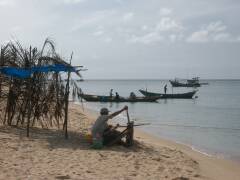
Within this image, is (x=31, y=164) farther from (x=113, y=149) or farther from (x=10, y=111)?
(x=10, y=111)

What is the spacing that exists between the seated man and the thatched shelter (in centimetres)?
113

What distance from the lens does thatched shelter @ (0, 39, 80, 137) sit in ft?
36.0

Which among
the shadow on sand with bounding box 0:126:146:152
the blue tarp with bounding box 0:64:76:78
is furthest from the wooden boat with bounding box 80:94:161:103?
the blue tarp with bounding box 0:64:76:78

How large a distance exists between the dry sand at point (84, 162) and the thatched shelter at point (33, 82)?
78cm

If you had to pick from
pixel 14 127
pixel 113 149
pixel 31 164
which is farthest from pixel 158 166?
pixel 14 127

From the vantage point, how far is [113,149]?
1012 cm

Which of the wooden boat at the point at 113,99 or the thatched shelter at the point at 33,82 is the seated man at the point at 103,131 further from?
the wooden boat at the point at 113,99

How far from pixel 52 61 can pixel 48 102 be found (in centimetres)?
145

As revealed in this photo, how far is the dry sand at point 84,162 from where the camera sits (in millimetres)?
7398

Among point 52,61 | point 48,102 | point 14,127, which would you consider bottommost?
point 14,127

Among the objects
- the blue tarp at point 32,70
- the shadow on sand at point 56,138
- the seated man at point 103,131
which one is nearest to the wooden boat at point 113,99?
the shadow on sand at point 56,138

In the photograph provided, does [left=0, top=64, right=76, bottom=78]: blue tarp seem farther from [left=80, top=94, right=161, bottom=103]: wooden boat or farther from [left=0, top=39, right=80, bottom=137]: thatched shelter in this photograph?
[left=80, top=94, right=161, bottom=103]: wooden boat

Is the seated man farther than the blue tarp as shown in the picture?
No

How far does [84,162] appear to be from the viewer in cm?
832
